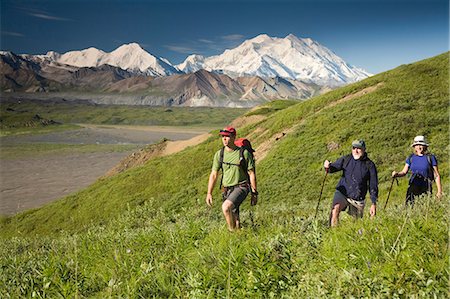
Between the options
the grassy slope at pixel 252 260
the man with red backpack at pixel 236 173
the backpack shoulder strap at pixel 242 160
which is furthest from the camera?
the backpack shoulder strap at pixel 242 160

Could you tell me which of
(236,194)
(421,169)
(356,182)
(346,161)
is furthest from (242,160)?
(421,169)

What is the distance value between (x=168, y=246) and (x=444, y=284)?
14.2ft

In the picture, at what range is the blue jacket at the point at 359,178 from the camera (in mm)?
8438

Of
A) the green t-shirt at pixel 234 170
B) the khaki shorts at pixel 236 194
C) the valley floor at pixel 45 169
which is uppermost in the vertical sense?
the green t-shirt at pixel 234 170

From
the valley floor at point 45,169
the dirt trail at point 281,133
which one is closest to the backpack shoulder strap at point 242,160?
the dirt trail at point 281,133

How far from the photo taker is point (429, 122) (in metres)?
25.4

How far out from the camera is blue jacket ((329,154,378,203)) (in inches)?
332

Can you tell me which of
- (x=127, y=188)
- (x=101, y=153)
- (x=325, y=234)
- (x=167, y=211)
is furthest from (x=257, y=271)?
(x=101, y=153)

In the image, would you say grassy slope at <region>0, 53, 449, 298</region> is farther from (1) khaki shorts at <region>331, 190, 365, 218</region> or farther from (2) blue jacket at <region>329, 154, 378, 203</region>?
(2) blue jacket at <region>329, 154, 378, 203</region>

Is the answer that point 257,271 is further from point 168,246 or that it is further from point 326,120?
point 326,120

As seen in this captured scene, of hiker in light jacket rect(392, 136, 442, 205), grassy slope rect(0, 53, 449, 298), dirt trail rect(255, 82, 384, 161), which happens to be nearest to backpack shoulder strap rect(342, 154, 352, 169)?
grassy slope rect(0, 53, 449, 298)

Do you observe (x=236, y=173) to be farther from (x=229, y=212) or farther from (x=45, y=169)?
(x=45, y=169)

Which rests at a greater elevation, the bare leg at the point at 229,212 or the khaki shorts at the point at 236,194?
the khaki shorts at the point at 236,194

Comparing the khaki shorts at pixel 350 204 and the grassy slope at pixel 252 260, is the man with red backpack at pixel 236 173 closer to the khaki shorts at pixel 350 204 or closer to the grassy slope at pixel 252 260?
the grassy slope at pixel 252 260
